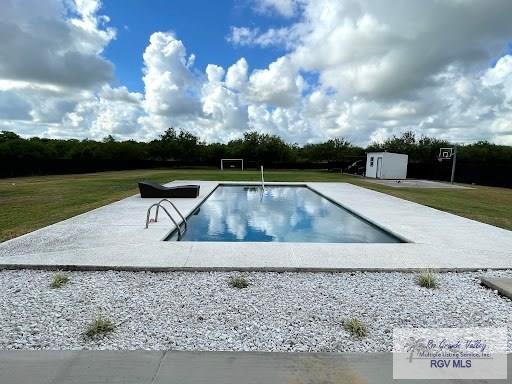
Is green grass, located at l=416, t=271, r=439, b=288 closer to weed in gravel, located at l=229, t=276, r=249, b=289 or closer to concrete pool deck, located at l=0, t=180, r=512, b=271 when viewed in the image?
concrete pool deck, located at l=0, t=180, r=512, b=271

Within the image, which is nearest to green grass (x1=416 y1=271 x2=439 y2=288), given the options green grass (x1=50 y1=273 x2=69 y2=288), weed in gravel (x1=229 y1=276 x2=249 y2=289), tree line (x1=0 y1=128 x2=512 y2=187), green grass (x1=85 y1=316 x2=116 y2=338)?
weed in gravel (x1=229 y1=276 x2=249 y2=289)

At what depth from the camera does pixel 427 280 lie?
371 centimetres

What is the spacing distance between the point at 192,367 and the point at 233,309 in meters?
0.92

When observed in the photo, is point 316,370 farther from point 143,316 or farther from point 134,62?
point 134,62

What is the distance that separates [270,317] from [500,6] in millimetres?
11577

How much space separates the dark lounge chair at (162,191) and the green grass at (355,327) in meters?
8.62

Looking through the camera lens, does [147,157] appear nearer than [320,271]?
No

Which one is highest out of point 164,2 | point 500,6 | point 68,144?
point 164,2

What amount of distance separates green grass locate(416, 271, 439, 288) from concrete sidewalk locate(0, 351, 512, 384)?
1.40 metres

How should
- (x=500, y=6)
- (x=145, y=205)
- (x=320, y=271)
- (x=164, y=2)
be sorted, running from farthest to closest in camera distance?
(x=164, y=2) < (x=500, y=6) < (x=145, y=205) < (x=320, y=271)

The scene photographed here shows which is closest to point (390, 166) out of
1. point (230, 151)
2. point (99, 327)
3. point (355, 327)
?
point (230, 151)

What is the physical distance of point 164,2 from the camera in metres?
12.1

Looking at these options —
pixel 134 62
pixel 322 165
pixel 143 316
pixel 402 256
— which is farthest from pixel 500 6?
pixel 322 165

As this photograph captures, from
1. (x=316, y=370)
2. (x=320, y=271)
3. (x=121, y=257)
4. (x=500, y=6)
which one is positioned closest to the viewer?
(x=316, y=370)
